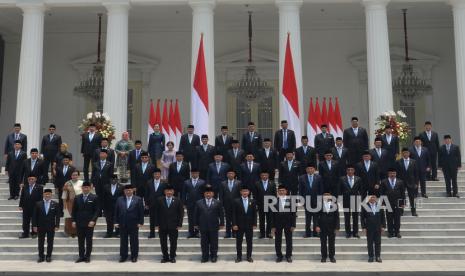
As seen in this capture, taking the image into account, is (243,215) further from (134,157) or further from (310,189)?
(134,157)

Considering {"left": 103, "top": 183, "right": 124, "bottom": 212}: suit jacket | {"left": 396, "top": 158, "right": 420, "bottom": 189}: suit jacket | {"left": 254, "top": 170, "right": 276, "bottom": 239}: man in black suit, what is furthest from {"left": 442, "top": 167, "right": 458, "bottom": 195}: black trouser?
{"left": 103, "top": 183, "right": 124, "bottom": 212}: suit jacket

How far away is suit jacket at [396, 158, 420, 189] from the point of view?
12.9 meters

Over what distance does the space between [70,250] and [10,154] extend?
3.88 meters

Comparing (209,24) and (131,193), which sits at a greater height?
(209,24)

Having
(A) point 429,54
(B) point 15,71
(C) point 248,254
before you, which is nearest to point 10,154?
(C) point 248,254

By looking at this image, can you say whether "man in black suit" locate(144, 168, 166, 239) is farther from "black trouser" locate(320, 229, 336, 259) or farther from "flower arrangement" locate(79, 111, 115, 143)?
"flower arrangement" locate(79, 111, 115, 143)

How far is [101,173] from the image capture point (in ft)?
42.3

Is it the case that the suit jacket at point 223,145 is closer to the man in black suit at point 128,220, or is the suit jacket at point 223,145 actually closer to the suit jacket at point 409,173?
the man in black suit at point 128,220

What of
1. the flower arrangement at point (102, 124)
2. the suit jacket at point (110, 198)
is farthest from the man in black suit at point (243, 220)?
the flower arrangement at point (102, 124)

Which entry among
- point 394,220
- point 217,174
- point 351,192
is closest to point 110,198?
point 217,174

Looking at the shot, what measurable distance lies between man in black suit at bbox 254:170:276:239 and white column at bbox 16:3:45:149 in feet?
33.5

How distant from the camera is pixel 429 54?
934 inches

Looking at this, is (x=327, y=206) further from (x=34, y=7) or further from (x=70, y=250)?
(x=34, y=7)

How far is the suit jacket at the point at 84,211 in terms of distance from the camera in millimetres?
11227
